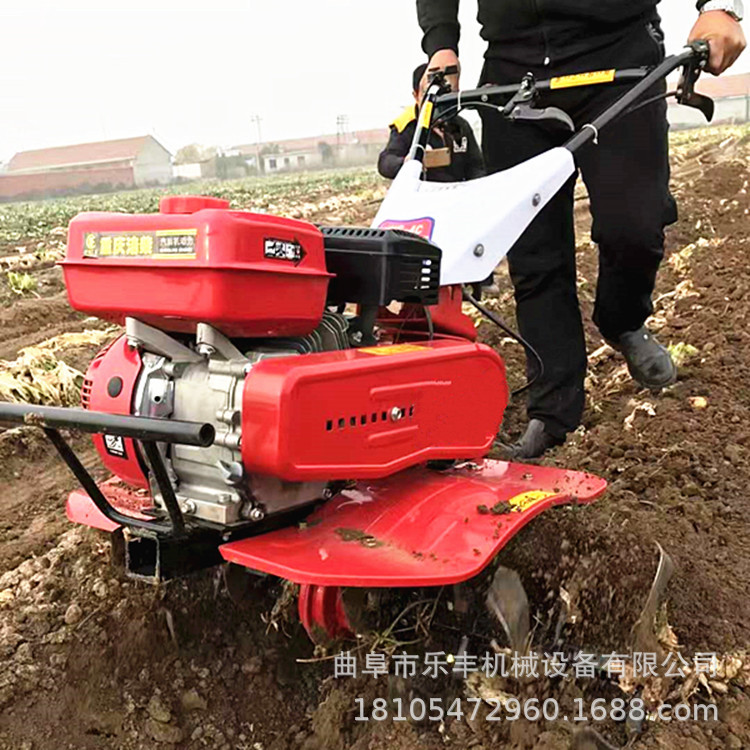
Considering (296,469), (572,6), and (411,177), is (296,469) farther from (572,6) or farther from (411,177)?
(572,6)

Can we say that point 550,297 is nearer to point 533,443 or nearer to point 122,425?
point 533,443

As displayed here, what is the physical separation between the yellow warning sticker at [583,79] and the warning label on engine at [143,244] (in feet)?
4.77

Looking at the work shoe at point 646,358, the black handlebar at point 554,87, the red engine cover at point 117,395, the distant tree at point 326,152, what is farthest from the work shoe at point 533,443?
the distant tree at point 326,152

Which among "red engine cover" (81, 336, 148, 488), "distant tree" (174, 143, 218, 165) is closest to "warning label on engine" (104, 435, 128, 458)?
"red engine cover" (81, 336, 148, 488)

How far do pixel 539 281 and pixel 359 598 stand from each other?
1469 millimetres

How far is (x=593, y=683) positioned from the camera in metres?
1.94

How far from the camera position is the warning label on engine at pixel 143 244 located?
1.74 m

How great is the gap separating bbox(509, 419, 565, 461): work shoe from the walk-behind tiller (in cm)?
67

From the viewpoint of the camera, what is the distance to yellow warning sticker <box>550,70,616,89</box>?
260cm

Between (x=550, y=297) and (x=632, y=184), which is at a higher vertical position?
(x=632, y=184)

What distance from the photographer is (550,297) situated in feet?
9.91

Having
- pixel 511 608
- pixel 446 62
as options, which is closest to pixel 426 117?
pixel 446 62

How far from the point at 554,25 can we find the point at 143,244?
167 cm

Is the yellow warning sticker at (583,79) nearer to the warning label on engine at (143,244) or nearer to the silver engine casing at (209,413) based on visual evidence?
the silver engine casing at (209,413)
